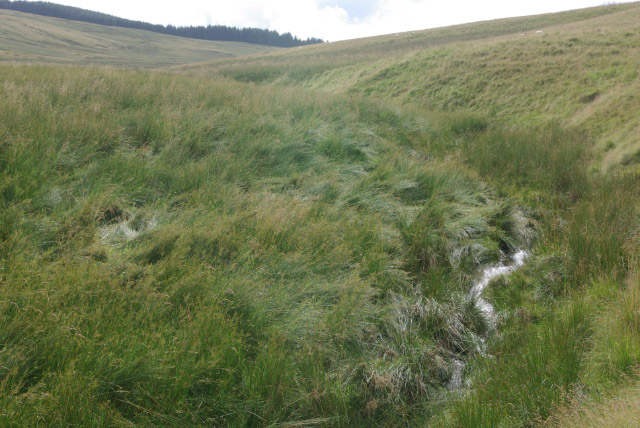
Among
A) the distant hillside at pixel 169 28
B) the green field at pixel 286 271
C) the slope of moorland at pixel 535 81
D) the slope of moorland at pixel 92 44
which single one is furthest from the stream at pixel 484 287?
the distant hillside at pixel 169 28

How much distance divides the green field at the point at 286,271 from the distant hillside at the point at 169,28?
135885 mm

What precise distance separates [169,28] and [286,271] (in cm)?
Answer: 15265

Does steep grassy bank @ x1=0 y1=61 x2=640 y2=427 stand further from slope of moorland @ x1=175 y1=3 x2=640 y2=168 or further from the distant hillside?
the distant hillside

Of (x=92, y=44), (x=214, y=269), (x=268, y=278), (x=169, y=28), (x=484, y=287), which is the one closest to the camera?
(x=214, y=269)

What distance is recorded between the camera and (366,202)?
5.61 m

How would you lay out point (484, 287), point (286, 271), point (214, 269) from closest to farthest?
point (214, 269) → point (286, 271) → point (484, 287)

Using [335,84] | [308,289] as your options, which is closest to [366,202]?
[308,289]

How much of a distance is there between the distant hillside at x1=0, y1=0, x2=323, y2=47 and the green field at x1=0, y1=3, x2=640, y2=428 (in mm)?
135885

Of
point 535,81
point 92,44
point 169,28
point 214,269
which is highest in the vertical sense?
point 169,28

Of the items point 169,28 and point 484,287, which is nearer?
point 484,287

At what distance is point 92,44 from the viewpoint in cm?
7562

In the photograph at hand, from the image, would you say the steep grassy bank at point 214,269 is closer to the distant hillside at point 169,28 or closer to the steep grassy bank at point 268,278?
the steep grassy bank at point 268,278

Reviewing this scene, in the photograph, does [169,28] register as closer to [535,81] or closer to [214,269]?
[535,81]

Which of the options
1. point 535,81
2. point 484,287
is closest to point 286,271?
point 484,287
